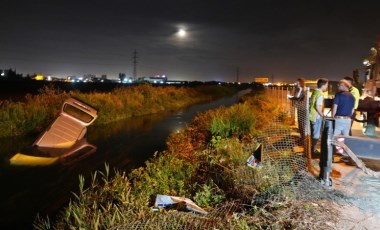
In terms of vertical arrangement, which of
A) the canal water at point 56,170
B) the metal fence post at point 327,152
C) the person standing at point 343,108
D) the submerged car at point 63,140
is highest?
the person standing at point 343,108

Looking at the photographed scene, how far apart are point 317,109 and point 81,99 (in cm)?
1601

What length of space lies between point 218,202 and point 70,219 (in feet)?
8.32

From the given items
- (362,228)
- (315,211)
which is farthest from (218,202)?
(362,228)

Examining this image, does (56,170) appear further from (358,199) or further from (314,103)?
(358,199)

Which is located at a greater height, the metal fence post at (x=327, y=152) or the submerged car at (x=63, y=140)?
the metal fence post at (x=327, y=152)

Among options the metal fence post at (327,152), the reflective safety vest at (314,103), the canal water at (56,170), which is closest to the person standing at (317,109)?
the reflective safety vest at (314,103)

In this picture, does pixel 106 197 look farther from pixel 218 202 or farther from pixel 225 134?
pixel 225 134

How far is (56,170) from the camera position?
11688 millimetres

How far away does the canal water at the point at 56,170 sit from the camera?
337 inches

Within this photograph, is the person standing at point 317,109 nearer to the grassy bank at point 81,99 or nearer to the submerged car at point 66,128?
the submerged car at point 66,128

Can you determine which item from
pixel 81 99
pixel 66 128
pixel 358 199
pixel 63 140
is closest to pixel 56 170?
pixel 63 140

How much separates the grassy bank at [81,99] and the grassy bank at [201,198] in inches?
311

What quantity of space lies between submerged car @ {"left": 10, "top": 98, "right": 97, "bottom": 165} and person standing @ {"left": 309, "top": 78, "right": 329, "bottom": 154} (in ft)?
26.2

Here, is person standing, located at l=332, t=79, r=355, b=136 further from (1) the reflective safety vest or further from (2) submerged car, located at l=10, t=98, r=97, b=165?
(2) submerged car, located at l=10, t=98, r=97, b=165
